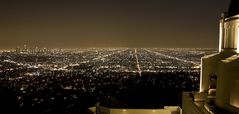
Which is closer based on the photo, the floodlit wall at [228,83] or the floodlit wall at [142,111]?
the floodlit wall at [228,83]

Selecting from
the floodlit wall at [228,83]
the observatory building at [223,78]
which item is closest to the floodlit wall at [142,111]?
the observatory building at [223,78]

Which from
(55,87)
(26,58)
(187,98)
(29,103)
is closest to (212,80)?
(187,98)

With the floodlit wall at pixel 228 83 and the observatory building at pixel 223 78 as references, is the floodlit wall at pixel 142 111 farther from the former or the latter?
the floodlit wall at pixel 228 83

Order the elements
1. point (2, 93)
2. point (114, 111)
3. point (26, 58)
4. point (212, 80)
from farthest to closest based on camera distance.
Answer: point (26, 58), point (2, 93), point (114, 111), point (212, 80)

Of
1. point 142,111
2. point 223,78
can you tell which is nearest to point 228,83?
point 223,78

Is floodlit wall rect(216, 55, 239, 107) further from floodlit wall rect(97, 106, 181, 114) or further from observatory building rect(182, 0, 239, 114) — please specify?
floodlit wall rect(97, 106, 181, 114)

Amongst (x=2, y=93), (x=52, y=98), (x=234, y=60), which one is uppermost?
(x=234, y=60)

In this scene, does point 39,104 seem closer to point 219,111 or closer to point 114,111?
point 114,111

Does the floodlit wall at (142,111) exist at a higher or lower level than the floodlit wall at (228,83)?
lower
